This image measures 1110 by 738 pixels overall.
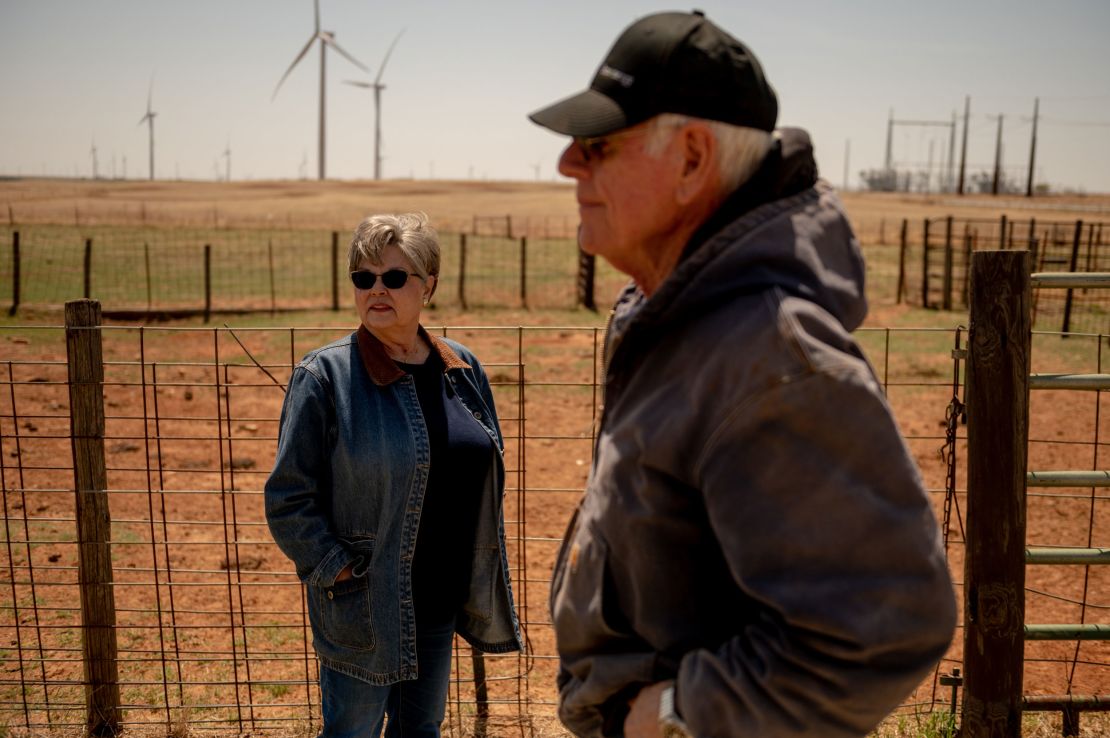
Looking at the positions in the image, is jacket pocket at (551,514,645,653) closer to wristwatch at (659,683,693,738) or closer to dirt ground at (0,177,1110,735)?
wristwatch at (659,683,693,738)

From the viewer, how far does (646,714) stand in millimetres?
1459

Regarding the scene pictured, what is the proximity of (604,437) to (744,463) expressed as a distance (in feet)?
0.99

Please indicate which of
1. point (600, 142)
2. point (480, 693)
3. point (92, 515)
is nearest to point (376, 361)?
point (600, 142)

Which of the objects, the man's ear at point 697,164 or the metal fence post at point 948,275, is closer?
the man's ear at point 697,164

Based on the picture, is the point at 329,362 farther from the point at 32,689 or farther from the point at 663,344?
the point at 32,689

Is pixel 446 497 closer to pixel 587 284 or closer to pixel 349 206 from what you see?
pixel 587 284

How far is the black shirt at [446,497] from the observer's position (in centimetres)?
277

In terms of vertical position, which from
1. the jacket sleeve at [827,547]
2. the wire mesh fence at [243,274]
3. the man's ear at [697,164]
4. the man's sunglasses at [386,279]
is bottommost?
the wire mesh fence at [243,274]

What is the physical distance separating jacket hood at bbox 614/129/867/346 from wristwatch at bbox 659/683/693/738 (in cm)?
56

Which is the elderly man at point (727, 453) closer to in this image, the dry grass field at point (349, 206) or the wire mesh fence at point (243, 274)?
the wire mesh fence at point (243, 274)

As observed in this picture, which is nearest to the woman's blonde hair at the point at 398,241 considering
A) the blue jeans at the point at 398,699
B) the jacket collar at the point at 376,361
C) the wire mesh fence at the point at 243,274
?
the jacket collar at the point at 376,361

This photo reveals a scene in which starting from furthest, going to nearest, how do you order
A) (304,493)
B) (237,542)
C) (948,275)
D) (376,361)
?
(948,275), (237,542), (376,361), (304,493)

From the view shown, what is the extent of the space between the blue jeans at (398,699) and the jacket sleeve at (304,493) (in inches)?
13.6

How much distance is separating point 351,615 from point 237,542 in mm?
1069
